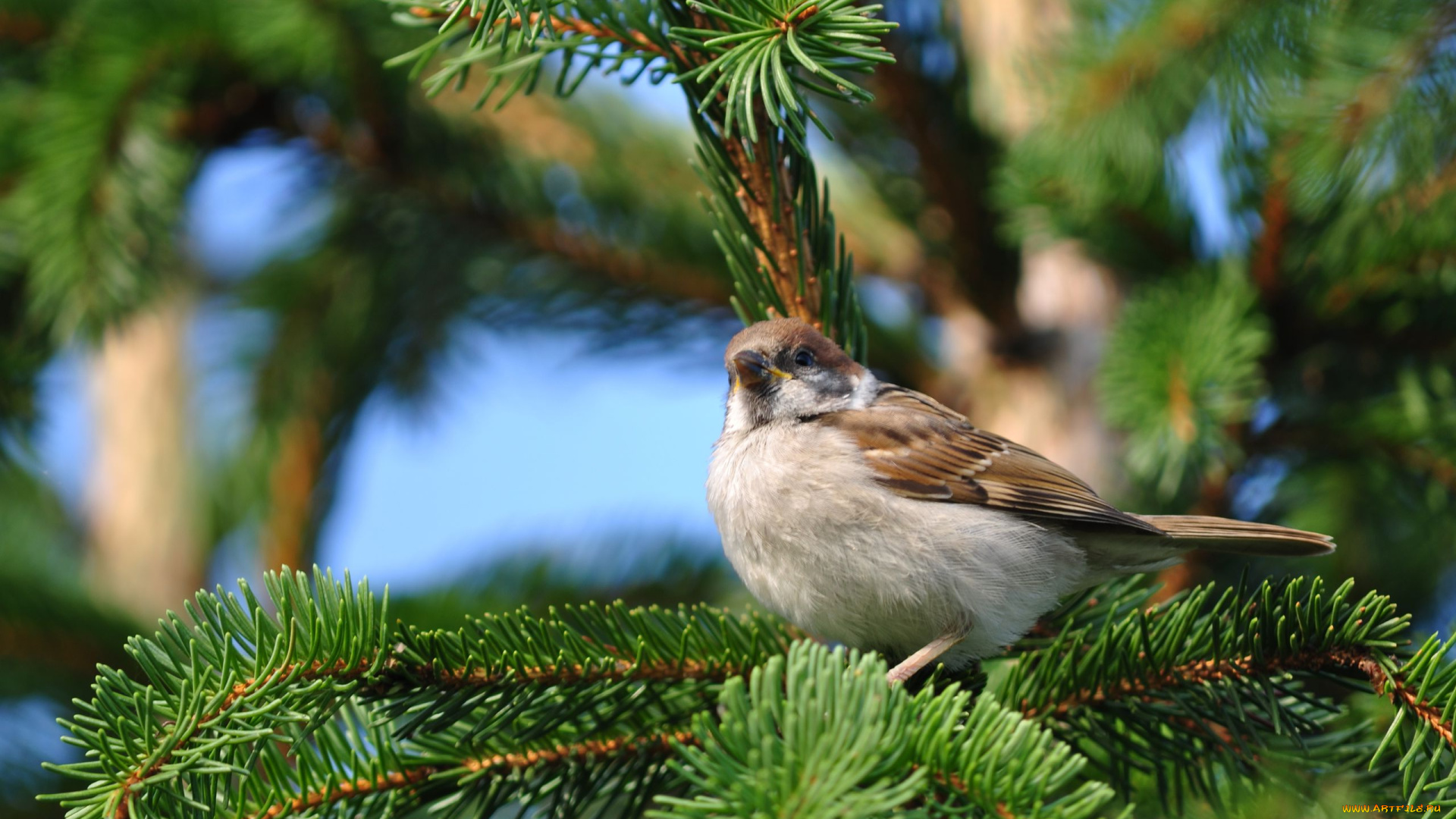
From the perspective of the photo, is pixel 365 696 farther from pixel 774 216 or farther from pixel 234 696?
pixel 774 216

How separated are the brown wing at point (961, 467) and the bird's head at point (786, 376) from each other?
0.20 feet

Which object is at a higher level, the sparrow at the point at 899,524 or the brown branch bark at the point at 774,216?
the brown branch bark at the point at 774,216

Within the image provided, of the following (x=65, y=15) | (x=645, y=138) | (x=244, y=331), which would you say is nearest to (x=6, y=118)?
(x=65, y=15)

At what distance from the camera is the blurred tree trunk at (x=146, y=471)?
440 cm

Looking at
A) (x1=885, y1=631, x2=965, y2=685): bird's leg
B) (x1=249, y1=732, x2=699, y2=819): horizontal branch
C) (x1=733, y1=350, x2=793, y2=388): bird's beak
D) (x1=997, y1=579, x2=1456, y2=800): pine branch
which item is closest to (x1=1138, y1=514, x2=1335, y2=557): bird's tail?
(x1=997, y1=579, x2=1456, y2=800): pine branch

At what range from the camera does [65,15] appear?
3135 mm

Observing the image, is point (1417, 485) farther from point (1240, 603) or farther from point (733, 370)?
point (733, 370)

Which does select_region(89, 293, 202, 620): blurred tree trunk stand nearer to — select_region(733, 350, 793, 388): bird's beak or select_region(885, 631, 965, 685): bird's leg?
select_region(733, 350, 793, 388): bird's beak

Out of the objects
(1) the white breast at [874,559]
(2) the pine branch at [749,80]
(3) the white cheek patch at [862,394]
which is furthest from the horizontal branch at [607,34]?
(3) the white cheek patch at [862,394]

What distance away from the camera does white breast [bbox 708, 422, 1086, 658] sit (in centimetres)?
239

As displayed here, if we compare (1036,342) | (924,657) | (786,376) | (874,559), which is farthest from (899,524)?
(1036,342)

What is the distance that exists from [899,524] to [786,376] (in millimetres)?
469

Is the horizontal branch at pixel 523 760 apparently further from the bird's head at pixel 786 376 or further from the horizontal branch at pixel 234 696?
the bird's head at pixel 786 376

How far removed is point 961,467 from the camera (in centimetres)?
274
